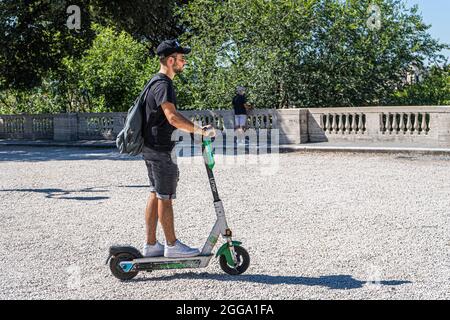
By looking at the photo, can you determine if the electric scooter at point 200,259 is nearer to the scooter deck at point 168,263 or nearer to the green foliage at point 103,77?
the scooter deck at point 168,263

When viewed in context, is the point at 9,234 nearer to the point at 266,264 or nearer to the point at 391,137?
the point at 266,264

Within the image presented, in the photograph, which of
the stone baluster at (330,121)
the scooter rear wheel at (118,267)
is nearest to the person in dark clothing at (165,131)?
the scooter rear wheel at (118,267)

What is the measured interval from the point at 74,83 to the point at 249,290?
24.7 m

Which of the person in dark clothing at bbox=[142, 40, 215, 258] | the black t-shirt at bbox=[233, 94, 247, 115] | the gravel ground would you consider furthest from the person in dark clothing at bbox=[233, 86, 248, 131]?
the person in dark clothing at bbox=[142, 40, 215, 258]

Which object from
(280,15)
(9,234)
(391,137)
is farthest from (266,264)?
(280,15)

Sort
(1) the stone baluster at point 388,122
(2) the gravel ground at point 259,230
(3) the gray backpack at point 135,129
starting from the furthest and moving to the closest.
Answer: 1. (1) the stone baluster at point 388,122
2. (3) the gray backpack at point 135,129
3. (2) the gravel ground at point 259,230

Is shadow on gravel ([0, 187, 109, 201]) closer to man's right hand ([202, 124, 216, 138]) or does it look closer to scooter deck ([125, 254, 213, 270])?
scooter deck ([125, 254, 213, 270])

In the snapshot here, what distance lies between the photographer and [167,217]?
17.9 ft

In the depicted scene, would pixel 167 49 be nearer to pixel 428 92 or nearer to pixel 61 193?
pixel 61 193

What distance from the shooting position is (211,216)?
8.44m

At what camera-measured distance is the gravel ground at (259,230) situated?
17.0ft

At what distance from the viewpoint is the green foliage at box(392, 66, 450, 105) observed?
23.9 metres

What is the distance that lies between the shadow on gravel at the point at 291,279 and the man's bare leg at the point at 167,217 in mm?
347

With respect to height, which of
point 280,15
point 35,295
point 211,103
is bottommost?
point 35,295
